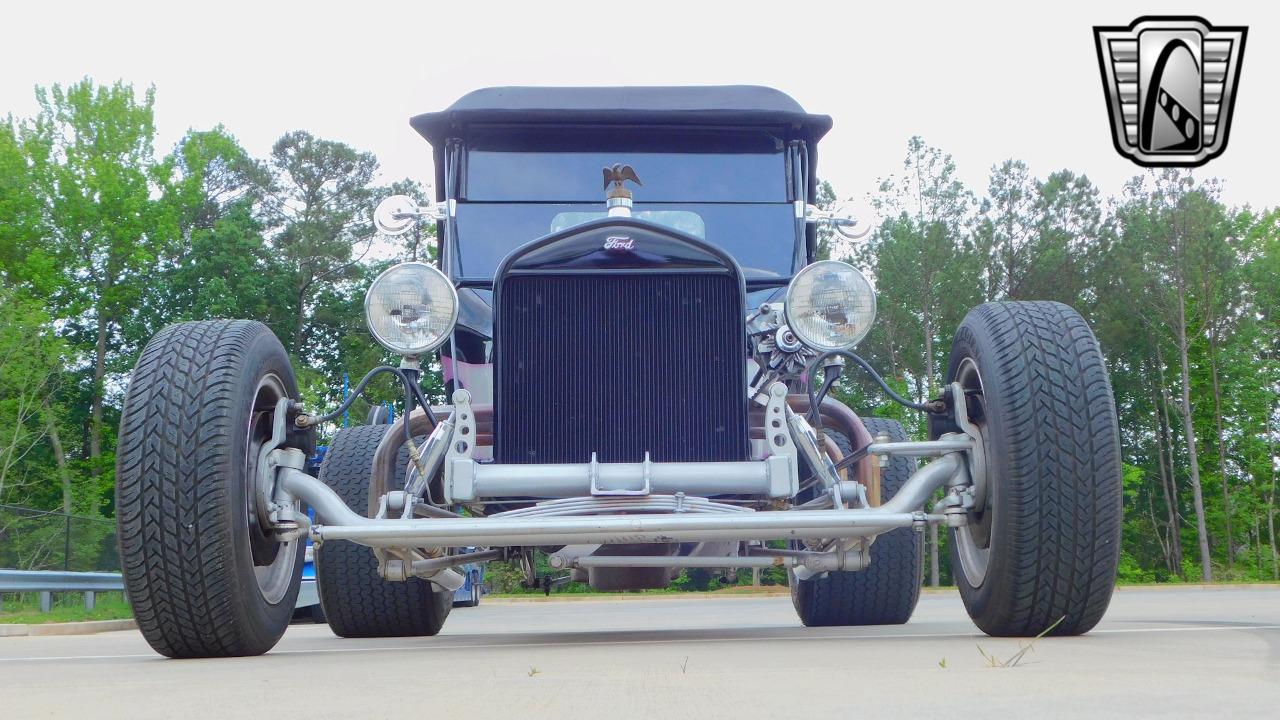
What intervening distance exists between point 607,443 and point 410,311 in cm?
90

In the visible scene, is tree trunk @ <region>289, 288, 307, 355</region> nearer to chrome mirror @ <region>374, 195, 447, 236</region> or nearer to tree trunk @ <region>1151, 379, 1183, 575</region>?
tree trunk @ <region>1151, 379, 1183, 575</region>

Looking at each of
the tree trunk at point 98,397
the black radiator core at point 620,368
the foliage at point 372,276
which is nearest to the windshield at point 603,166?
the black radiator core at point 620,368

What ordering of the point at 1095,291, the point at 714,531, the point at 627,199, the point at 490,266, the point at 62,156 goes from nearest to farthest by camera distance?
the point at 714,531
the point at 627,199
the point at 490,266
the point at 62,156
the point at 1095,291

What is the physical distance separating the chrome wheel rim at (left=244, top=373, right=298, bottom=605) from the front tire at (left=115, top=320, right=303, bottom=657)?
43 millimetres

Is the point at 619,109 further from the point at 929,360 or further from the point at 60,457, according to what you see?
the point at 60,457

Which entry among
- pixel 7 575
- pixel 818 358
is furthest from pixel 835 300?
pixel 7 575

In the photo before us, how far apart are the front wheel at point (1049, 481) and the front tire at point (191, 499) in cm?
258

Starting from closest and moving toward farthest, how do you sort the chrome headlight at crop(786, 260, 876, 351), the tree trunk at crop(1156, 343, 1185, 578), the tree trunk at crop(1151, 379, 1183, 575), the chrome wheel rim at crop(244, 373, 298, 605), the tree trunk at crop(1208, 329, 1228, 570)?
the chrome wheel rim at crop(244, 373, 298, 605) → the chrome headlight at crop(786, 260, 876, 351) → the tree trunk at crop(1208, 329, 1228, 570) → the tree trunk at crop(1156, 343, 1185, 578) → the tree trunk at crop(1151, 379, 1183, 575)

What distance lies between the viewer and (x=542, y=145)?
6812mm

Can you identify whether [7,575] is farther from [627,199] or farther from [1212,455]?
[1212,455]

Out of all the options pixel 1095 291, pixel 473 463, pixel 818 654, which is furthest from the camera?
pixel 1095 291

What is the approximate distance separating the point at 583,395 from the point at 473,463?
56 cm

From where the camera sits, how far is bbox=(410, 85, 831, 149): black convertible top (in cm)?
673

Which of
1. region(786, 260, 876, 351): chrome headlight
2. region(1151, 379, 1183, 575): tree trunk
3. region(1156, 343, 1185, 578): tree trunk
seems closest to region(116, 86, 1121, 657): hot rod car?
region(786, 260, 876, 351): chrome headlight
